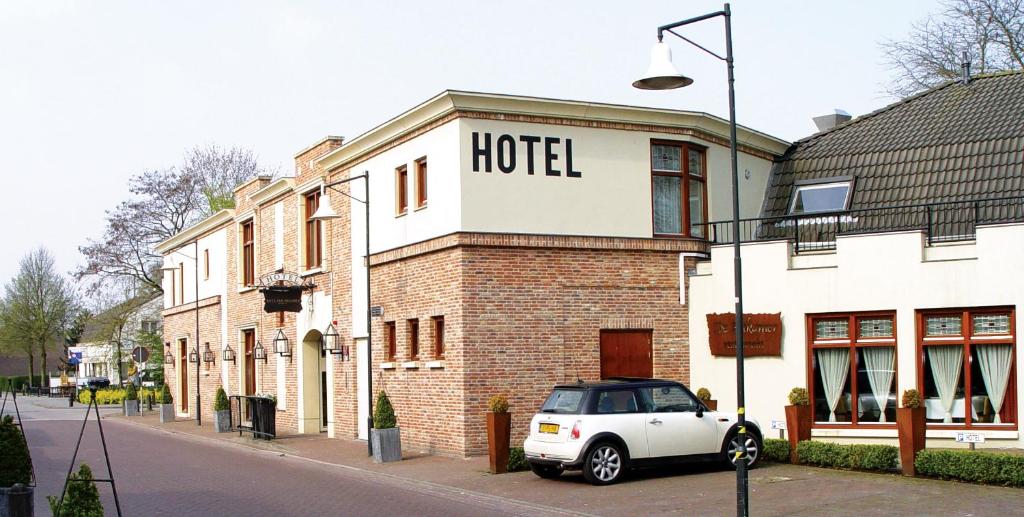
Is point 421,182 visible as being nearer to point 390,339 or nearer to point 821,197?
point 390,339

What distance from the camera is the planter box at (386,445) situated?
21.0 metres

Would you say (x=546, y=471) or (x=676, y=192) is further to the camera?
(x=676, y=192)

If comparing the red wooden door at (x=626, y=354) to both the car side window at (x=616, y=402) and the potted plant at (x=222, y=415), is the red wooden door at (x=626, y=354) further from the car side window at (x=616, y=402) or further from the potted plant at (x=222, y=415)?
the potted plant at (x=222, y=415)

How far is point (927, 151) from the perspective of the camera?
2284cm

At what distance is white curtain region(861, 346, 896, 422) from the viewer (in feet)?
65.2

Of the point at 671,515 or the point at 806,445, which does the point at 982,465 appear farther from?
the point at 671,515

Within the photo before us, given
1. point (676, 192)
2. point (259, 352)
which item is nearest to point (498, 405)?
point (676, 192)

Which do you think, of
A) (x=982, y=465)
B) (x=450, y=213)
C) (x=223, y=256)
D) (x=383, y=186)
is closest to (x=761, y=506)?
(x=982, y=465)

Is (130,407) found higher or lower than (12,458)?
lower

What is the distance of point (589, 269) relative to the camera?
22.0 metres

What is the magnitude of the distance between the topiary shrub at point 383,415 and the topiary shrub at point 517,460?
3317 mm

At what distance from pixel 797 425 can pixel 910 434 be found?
232 centimetres

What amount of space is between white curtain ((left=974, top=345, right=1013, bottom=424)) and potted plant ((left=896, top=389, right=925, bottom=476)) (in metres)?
2.71

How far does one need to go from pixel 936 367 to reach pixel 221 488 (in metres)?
12.2
